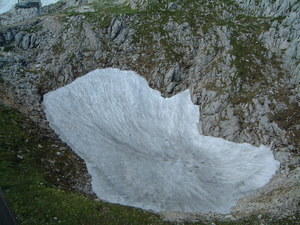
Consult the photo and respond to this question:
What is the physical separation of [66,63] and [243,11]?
119 feet

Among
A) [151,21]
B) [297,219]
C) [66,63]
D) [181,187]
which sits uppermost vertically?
[151,21]

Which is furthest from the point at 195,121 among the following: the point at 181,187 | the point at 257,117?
the point at 181,187

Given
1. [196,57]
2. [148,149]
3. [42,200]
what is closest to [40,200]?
[42,200]

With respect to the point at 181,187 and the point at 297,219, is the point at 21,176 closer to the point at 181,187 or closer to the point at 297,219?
the point at 181,187

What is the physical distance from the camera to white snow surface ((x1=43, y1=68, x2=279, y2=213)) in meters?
27.7

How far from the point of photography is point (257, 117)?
1499 inches

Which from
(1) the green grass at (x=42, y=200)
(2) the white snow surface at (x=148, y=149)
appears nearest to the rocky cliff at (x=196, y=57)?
(2) the white snow surface at (x=148, y=149)

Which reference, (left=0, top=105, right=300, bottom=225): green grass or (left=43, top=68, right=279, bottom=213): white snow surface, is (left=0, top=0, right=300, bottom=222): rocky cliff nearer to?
(left=43, top=68, right=279, bottom=213): white snow surface

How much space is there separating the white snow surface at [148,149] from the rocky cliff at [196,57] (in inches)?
75.4

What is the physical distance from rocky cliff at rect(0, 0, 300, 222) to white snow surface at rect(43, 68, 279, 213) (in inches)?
75.4

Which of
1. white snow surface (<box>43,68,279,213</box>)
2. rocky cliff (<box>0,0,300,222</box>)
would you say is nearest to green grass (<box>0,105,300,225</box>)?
white snow surface (<box>43,68,279,213</box>)

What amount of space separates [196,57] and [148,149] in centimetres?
2089

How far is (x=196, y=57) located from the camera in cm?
4741

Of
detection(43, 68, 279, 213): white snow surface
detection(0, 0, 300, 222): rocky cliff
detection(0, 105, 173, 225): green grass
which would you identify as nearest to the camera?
detection(0, 105, 173, 225): green grass
